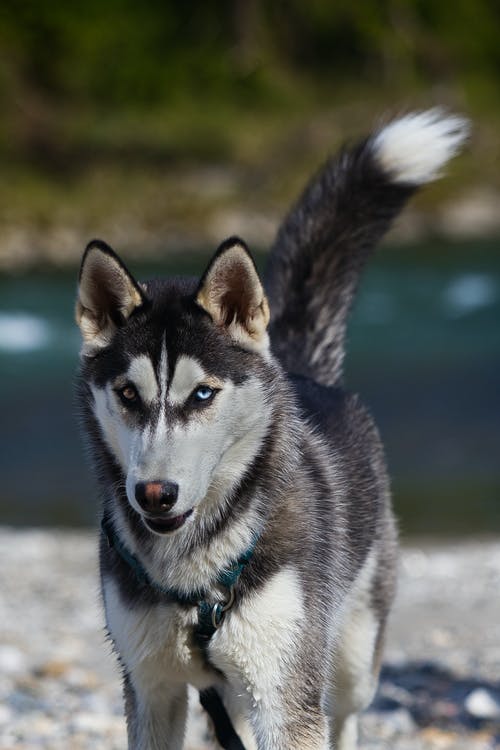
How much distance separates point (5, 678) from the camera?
5.43 m

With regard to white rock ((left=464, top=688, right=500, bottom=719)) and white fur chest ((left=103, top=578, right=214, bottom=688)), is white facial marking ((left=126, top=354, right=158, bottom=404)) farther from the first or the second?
white rock ((left=464, top=688, right=500, bottom=719))

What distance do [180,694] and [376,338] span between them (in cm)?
1261

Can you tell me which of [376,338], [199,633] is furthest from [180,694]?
[376,338]

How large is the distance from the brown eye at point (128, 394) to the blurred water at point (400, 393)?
638 cm

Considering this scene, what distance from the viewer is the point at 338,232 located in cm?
462

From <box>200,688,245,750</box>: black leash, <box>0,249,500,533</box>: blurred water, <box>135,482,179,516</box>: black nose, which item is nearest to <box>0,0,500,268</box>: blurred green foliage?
<box>0,249,500,533</box>: blurred water

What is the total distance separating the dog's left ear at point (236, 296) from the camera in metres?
3.32

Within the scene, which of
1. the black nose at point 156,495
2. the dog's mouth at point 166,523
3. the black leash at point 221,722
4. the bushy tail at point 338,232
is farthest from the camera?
the bushy tail at point 338,232

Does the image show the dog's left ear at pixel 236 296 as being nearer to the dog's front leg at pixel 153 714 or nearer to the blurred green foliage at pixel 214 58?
the dog's front leg at pixel 153 714

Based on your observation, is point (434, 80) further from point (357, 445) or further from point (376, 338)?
point (357, 445)

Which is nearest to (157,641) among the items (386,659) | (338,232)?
(338,232)

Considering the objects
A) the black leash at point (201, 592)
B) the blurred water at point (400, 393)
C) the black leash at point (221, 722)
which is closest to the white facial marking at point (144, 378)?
the black leash at point (201, 592)

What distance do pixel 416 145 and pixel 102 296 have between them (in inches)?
65.1

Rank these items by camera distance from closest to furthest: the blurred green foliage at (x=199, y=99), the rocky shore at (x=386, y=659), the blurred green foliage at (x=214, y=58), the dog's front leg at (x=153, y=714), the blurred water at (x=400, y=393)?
the dog's front leg at (x=153, y=714) < the rocky shore at (x=386, y=659) < the blurred water at (x=400, y=393) < the blurred green foliage at (x=199, y=99) < the blurred green foliage at (x=214, y=58)
